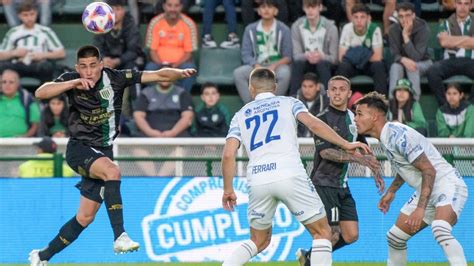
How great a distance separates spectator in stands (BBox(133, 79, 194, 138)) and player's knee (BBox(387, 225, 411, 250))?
5.29 metres

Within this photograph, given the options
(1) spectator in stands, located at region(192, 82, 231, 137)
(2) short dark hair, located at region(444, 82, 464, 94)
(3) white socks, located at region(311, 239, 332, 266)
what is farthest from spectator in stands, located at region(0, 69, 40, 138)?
(3) white socks, located at region(311, 239, 332, 266)

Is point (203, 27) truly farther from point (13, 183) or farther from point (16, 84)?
point (13, 183)

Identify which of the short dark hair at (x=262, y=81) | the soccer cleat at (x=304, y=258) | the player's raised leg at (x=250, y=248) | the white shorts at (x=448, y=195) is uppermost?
the short dark hair at (x=262, y=81)

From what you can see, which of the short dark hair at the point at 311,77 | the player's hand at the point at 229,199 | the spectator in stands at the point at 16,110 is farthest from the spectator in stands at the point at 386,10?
the player's hand at the point at 229,199

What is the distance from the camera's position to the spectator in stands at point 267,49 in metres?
17.3

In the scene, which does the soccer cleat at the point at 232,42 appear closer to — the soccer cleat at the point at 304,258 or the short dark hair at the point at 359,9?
the short dark hair at the point at 359,9

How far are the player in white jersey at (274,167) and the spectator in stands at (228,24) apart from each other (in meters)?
7.63

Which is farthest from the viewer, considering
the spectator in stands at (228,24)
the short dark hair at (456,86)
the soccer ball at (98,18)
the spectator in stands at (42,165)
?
the spectator in stands at (228,24)

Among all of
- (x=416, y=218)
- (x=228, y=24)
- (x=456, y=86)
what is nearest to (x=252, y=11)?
(x=228, y=24)

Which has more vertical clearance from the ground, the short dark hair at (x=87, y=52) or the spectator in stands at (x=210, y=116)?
the short dark hair at (x=87, y=52)

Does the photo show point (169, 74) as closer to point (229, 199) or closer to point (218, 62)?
point (229, 199)

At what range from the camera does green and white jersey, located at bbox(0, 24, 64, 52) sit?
58.2ft

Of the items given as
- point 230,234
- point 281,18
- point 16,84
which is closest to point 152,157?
point 230,234

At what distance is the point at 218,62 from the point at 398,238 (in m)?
7.37
